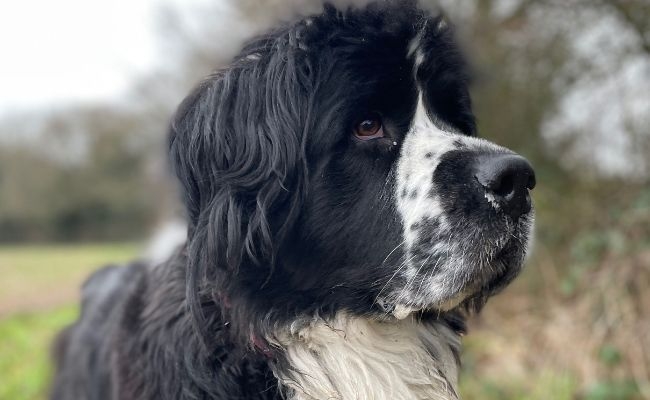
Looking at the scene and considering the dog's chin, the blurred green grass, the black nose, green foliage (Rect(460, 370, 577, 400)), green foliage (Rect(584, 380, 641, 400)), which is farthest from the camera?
the blurred green grass

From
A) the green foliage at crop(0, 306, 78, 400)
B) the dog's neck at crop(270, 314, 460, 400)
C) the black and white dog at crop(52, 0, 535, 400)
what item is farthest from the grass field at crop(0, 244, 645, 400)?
the black and white dog at crop(52, 0, 535, 400)

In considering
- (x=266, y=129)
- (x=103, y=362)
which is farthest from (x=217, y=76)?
(x=103, y=362)

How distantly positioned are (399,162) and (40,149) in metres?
31.1

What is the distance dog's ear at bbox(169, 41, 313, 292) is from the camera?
202cm

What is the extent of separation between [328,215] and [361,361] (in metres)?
0.54

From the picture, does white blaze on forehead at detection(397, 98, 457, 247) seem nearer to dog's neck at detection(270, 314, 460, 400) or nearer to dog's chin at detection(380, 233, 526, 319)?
dog's chin at detection(380, 233, 526, 319)

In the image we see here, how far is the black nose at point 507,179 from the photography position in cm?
188

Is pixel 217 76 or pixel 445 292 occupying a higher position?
pixel 217 76

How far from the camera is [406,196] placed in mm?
2023

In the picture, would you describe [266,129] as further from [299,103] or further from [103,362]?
[103,362]

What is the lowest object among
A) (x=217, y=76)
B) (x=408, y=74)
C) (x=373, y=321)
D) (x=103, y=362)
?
(x=373, y=321)

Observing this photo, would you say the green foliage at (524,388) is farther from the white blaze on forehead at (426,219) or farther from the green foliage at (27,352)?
the green foliage at (27,352)

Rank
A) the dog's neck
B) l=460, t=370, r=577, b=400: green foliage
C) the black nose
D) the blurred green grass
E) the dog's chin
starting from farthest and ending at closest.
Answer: the blurred green grass < l=460, t=370, r=577, b=400: green foliage < the dog's neck < the dog's chin < the black nose

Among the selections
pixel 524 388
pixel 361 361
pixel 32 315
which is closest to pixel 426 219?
pixel 361 361
